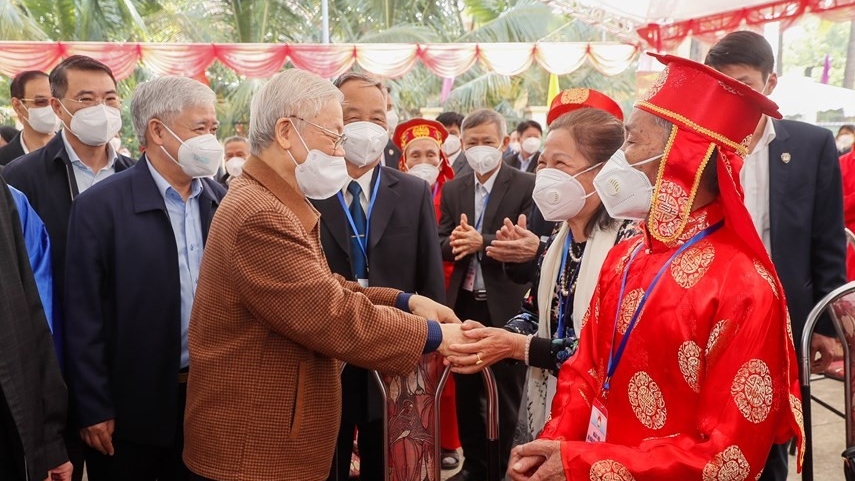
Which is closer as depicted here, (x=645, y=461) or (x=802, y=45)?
(x=645, y=461)

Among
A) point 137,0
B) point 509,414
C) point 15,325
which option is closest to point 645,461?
point 15,325

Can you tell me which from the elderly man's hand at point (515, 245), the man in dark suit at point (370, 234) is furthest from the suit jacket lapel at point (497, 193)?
the man in dark suit at point (370, 234)

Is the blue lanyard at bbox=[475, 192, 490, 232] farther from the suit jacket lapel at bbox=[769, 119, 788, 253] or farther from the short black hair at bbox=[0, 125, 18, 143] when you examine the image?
the short black hair at bbox=[0, 125, 18, 143]

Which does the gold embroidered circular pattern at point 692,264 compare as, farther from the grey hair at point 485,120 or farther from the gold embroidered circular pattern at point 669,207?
the grey hair at point 485,120

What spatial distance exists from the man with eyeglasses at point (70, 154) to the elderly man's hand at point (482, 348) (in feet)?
5.27

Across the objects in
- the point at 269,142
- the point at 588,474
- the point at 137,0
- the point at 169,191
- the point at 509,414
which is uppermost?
the point at 137,0

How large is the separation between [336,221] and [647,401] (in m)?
1.47

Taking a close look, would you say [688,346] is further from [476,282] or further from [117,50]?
[117,50]

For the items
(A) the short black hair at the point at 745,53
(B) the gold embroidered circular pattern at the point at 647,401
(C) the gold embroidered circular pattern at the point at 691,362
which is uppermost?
(A) the short black hair at the point at 745,53

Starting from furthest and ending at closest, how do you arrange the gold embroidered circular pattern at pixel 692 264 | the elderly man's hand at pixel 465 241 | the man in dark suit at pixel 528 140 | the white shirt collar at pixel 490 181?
1. the man in dark suit at pixel 528 140
2. the white shirt collar at pixel 490 181
3. the elderly man's hand at pixel 465 241
4. the gold embroidered circular pattern at pixel 692 264

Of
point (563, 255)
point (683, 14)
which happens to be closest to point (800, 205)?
point (563, 255)

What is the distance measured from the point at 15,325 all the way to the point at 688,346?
5.67 ft

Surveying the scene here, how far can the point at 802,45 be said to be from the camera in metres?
27.5

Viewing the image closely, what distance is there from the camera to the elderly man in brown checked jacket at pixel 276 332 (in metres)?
1.90
